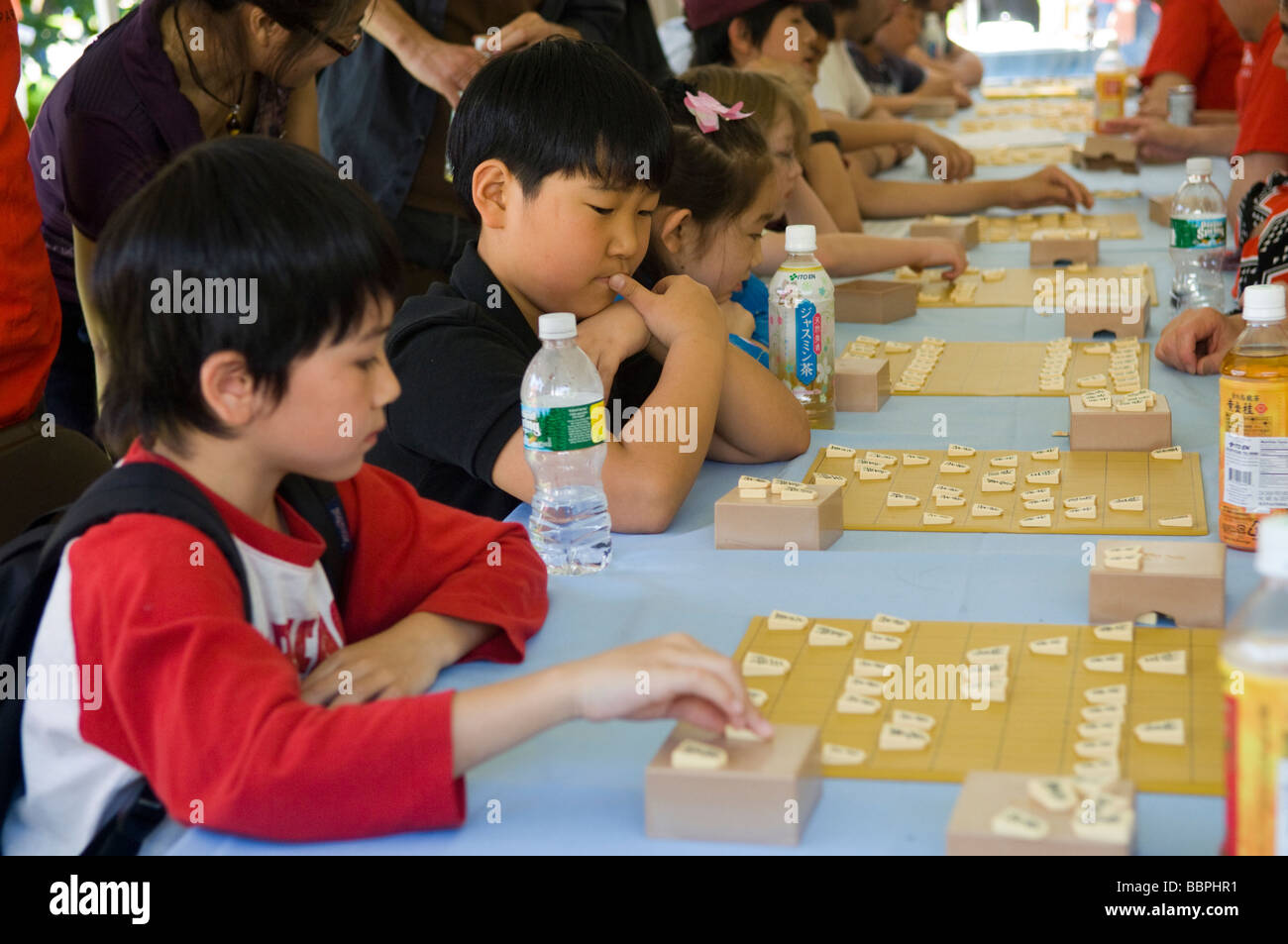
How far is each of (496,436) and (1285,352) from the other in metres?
0.75

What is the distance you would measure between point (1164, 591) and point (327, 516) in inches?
27.3

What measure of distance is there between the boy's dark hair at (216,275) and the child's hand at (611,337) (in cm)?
57

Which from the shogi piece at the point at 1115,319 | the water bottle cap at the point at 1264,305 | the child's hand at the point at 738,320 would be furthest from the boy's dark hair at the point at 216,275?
the shogi piece at the point at 1115,319

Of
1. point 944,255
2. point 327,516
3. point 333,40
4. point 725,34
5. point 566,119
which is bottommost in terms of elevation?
point 327,516

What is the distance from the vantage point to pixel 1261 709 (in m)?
0.66

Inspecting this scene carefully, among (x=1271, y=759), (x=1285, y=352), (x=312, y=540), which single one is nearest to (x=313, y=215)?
(x=312, y=540)

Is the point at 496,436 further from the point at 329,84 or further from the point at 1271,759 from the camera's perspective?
the point at 329,84

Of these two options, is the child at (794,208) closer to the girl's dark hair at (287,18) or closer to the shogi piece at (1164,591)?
the girl's dark hair at (287,18)

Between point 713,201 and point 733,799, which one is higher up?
point 713,201

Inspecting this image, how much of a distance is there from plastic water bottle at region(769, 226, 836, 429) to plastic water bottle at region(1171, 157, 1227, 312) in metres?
0.78

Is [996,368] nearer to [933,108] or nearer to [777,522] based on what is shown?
[777,522]

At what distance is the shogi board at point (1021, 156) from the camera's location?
3.84 meters

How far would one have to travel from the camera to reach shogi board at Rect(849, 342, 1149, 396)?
1.87 meters

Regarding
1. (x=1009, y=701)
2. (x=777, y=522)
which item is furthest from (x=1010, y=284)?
(x=1009, y=701)
